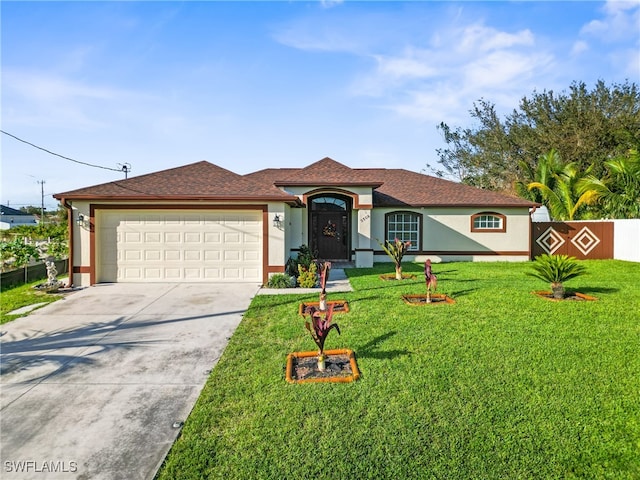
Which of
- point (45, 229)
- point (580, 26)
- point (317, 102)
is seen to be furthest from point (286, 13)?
point (45, 229)

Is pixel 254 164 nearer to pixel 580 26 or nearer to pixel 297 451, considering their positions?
pixel 580 26

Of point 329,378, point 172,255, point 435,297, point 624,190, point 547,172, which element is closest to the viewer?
point 329,378

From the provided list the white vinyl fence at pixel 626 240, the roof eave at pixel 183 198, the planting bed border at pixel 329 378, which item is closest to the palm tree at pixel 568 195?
the white vinyl fence at pixel 626 240

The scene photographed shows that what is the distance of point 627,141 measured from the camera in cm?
2433

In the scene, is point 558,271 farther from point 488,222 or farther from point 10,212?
point 10,212

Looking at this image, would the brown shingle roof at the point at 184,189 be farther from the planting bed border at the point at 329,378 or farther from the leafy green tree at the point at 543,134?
the leafy green tree at the point at 543,134

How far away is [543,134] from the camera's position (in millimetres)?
28828

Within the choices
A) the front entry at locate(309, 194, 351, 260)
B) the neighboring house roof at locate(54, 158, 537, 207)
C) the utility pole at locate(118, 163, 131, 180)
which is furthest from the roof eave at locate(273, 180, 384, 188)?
the utility pole at locate(118, 163, 131, 180)

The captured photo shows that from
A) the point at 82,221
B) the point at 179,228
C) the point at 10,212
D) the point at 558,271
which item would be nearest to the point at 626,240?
the point at 558,271

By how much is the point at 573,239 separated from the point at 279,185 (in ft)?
44.4

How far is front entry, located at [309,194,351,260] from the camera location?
1677 centimetres

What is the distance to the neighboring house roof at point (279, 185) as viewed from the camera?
37.2ft

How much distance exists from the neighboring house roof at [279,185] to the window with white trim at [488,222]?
517 millimetres

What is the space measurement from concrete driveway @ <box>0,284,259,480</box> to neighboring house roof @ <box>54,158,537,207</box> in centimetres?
378
